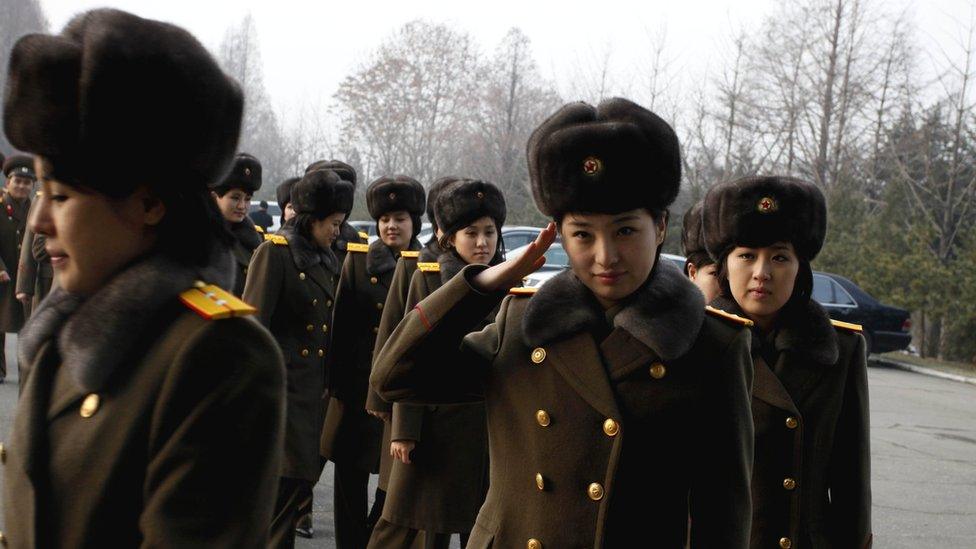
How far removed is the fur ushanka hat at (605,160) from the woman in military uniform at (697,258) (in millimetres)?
2383

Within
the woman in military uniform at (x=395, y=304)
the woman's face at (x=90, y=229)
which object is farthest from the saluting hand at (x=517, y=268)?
the woman in military uniform at (x=395, y=304)

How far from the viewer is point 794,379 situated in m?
3.71

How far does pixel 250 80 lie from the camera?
71.8m

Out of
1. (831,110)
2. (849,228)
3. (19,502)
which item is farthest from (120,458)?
(831,110)

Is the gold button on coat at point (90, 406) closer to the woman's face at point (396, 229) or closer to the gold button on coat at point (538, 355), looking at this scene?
the gold button on coat at point (538, 355)

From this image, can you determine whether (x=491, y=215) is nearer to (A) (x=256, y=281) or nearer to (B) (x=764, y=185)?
(A) (x=256, y=281)

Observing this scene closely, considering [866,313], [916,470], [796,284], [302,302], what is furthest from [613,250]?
[866,313]

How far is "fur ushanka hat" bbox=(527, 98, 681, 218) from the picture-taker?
2.75m

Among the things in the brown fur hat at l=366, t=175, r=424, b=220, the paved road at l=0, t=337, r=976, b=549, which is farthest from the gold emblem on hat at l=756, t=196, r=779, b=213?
the paved road at l=0, t=337, r=976, b=549

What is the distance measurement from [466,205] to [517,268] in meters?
3.00

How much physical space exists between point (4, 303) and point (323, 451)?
Result: 21.2 ft

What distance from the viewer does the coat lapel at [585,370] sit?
8.89ft

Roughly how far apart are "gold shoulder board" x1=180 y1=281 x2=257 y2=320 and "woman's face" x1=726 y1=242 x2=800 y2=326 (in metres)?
2.22

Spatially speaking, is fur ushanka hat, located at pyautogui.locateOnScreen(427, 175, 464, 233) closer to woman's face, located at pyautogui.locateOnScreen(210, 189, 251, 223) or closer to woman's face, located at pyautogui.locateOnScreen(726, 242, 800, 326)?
woman's face, located at pyautogui.locateOnScreen(210, 189, 251, 223)
